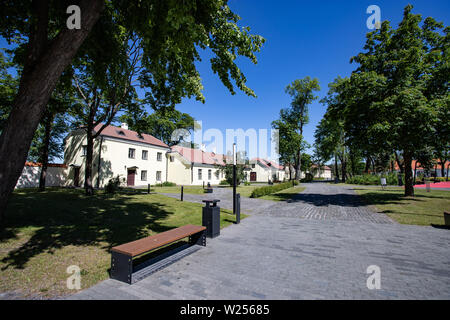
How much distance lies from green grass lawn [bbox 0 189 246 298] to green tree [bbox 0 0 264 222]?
1.60 m

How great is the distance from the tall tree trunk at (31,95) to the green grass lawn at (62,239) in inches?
54.7

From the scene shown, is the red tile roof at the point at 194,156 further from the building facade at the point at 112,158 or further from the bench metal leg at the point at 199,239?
the bench metal leg at the point at 199,239

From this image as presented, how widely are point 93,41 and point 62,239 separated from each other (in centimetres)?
545

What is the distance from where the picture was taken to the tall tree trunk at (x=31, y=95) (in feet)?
8.82

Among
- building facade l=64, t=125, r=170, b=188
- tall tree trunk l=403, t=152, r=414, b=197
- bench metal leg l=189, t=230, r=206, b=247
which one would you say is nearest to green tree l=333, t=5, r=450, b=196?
tall tree trunk l=403, t=152, r=414, b=197

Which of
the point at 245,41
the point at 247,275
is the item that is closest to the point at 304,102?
the point at 245,41

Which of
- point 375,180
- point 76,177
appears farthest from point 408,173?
point 76,177

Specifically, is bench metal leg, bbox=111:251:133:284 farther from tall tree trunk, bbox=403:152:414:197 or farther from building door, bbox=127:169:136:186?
building door, bbox=127:169:136:186

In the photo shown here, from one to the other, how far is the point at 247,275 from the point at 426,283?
3.15 meters

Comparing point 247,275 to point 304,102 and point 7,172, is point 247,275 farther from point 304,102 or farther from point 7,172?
point 304,102

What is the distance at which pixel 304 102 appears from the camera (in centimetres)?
3772

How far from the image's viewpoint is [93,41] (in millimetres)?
5352

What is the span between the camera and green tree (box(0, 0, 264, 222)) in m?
2.78

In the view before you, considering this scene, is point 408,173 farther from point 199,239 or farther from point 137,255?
point 137,255
